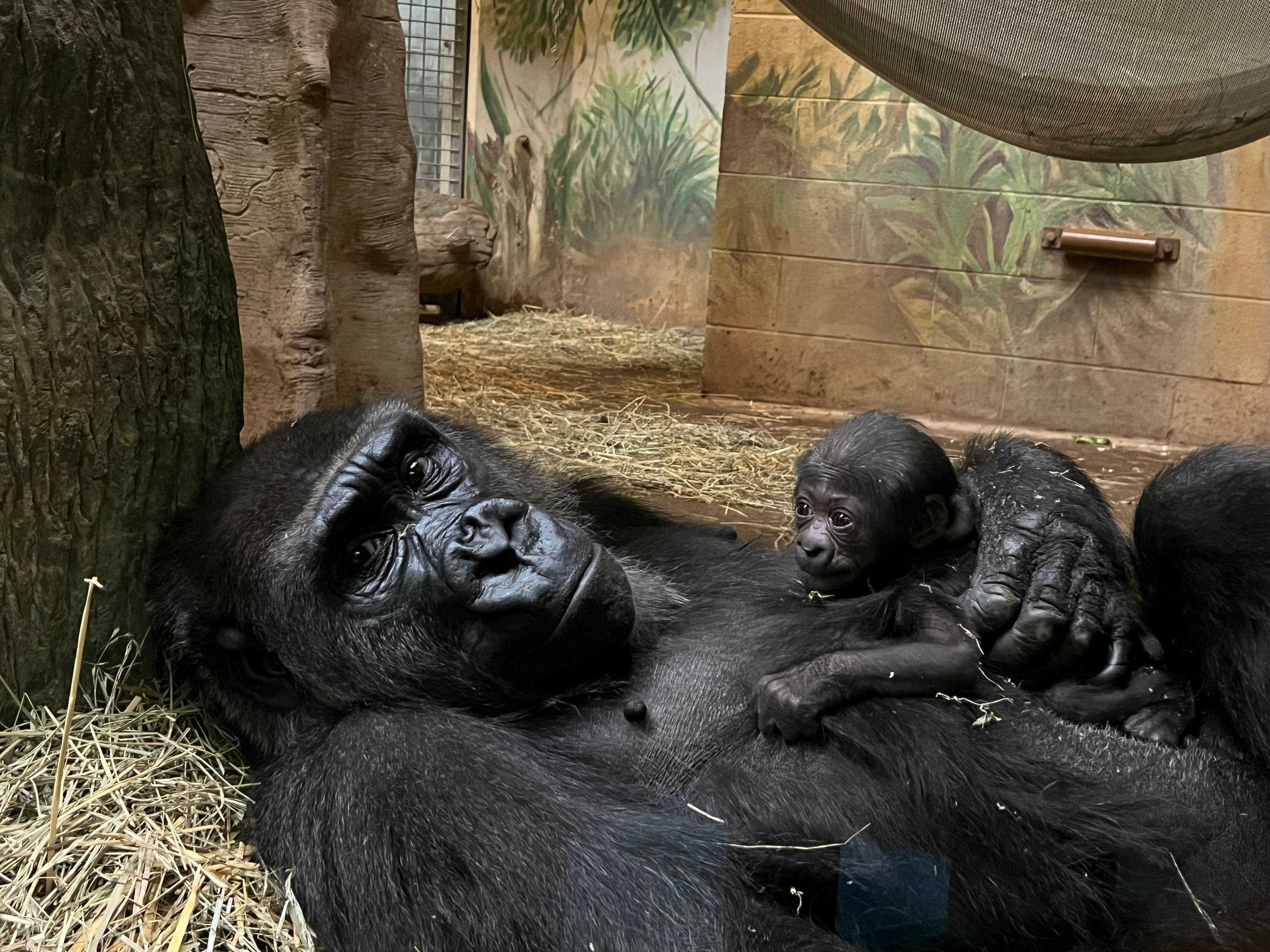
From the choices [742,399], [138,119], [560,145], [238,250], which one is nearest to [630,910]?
[138,119]

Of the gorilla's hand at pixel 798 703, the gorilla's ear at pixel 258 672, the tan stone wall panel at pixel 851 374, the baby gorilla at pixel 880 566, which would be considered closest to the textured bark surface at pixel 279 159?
the gorilla's ear at pixel 258 672

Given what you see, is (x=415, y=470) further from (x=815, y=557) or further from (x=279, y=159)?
(x=279, y=159)

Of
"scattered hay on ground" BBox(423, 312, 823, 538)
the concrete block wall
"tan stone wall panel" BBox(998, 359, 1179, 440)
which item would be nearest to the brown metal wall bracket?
the concrete block wall

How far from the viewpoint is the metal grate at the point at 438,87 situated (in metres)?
11.1

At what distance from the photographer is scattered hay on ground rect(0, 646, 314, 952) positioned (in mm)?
2002

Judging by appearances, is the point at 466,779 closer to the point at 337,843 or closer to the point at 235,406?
the point at 337,843

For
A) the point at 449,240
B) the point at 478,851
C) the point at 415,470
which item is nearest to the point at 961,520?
the point at 415,470

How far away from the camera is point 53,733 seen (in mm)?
2355

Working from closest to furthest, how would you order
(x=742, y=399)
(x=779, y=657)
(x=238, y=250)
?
(x=779, y=657)
(x=238, y=250)
(x=742, y=399)

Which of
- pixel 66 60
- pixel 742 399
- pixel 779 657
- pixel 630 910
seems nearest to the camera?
pixel 630 910

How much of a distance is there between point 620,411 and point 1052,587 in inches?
160

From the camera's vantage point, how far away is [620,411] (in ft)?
20.9

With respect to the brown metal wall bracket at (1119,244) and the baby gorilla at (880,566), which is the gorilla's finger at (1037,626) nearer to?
the baby gorilla at (880,566)

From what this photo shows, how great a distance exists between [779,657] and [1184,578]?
820 millimetres
